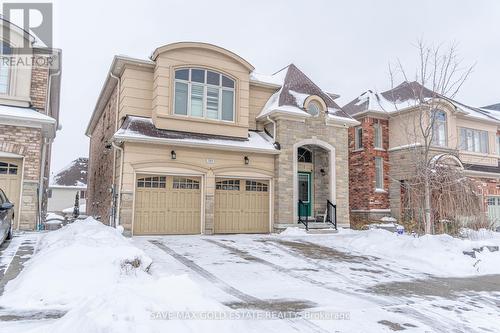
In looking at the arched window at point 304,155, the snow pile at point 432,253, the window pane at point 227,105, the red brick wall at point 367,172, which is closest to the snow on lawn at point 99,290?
the snow pile at point 432,253

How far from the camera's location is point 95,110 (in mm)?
21781

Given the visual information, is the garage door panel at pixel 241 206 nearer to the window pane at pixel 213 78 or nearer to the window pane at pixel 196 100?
the window pane at pixel 196 100

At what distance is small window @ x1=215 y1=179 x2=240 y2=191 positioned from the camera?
15209mm

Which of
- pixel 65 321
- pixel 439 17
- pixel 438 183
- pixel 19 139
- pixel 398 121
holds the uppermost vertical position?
pixel 439 17

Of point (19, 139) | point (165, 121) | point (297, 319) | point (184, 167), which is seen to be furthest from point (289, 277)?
point (19, 139)

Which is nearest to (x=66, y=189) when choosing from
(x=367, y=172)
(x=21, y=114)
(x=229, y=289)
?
(x=21, y=114)

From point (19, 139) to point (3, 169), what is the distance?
1.12 m

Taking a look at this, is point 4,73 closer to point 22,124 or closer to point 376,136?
point 22,124

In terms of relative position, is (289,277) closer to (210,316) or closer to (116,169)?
(210,316)

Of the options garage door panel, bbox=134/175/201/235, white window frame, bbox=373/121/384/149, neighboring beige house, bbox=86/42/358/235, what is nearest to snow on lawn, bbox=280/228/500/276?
neighboring beige house, bbox=86/42/358/235

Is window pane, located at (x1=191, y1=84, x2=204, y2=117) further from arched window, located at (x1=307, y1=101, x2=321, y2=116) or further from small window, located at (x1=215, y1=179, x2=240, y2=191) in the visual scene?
arched window, located at (x1=307, y1=101, x2=321, y2=116)

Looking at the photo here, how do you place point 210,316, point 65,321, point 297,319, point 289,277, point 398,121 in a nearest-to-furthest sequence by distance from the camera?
A: point 65,321, point 210,316, point 297,319, point 289,277, point 398,121

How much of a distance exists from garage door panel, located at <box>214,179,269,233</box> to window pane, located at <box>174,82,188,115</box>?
3103 mm

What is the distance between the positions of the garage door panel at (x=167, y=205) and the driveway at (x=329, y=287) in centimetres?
152
